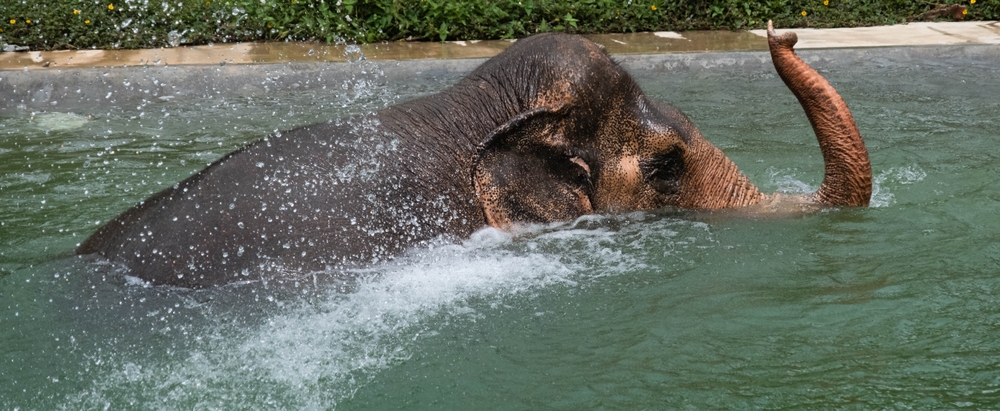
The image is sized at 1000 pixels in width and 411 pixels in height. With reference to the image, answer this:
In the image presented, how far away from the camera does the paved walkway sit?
8.60 metres

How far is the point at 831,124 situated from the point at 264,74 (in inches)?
200

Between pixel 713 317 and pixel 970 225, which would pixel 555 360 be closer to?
pixel 713 317

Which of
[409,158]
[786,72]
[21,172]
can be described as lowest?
[21,172]

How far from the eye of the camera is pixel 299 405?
11.3ft

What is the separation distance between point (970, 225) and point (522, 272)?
2268mm

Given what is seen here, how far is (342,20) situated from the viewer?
941 cm

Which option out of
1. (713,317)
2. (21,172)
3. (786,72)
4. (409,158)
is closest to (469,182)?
(409,158)

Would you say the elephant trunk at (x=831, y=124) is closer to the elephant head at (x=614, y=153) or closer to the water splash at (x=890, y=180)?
the elephant head at (x=614, y=153)

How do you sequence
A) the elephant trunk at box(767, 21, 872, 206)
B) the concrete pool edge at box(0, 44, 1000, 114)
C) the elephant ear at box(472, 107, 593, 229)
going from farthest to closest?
the concrete pool edge at box(0, 44, 1000, 114), the elephant trunk at box(767, 21, 872, 206), the elephant ear at box(472, 107, 593, 229)

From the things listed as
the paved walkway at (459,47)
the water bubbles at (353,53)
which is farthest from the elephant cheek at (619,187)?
the water bubbles at (353,53)

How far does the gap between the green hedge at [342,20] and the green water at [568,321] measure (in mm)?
3916

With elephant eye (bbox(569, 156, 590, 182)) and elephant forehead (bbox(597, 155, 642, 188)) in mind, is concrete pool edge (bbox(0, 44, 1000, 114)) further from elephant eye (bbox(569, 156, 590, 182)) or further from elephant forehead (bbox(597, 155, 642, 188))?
elephant eye (bbox(569, 156, 590, 182))

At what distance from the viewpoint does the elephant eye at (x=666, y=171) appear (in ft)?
15.4

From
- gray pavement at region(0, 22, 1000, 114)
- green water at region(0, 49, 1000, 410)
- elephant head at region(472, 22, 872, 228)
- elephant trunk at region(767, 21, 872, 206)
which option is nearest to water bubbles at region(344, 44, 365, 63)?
gray pavement at region(0, 22, 1000, 114)
